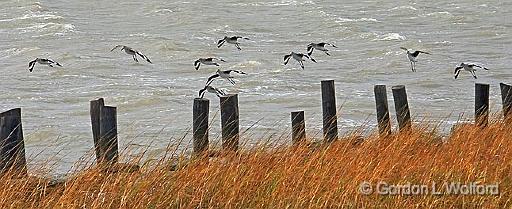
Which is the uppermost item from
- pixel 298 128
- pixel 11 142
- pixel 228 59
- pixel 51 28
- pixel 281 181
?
pixel 11 142

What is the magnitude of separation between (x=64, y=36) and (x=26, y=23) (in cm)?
464

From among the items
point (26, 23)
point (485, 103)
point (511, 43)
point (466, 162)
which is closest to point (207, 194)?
point (466, 162)

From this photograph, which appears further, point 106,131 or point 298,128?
point 298,128

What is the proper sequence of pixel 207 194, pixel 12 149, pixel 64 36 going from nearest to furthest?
pixel 207 194 < pixel 12 149 < pixel 64 36

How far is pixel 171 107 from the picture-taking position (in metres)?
20.7

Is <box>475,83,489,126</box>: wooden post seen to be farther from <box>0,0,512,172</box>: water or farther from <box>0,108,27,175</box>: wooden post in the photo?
<box>0,108,27,175</box>: wooden post

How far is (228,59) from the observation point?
2852 centimetres

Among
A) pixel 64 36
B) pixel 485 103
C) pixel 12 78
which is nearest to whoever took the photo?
pixel 485 103

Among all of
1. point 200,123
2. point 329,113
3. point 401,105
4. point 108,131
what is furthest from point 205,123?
point 401,105

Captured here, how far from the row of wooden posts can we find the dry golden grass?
54 centimetres

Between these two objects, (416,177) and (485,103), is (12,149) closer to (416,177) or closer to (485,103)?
(416,177)

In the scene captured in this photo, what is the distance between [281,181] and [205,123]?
223 cm

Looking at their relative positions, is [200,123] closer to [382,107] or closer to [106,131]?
[106,131]

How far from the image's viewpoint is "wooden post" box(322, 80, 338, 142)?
31.4ft
